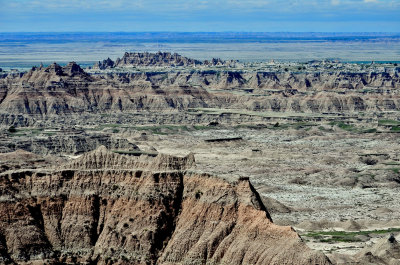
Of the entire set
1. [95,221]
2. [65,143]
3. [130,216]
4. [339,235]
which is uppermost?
[130,216]

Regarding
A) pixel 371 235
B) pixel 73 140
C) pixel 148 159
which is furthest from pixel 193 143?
pixel 148 159

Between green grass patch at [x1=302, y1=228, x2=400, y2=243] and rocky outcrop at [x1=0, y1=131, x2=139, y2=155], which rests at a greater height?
green grass patch at [x1=302, y1=228, x2=400, y2=243]

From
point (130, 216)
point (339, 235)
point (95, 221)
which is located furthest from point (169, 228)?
point (339, 235)

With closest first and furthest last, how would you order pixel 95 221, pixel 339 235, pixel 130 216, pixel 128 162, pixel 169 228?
pixel 169 228
pixel 130 216
pixel 95 221
pixel 128 162
pixel 339 235

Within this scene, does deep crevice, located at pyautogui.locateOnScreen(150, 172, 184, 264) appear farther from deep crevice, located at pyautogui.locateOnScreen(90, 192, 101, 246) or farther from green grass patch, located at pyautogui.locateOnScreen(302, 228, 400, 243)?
green grass patch, located at pyautogui.locateOnScreen(302, 228, 400, 243)

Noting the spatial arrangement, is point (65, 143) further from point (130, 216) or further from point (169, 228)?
point (169, 228)

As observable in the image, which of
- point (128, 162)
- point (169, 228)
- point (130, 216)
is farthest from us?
point (128, 162)

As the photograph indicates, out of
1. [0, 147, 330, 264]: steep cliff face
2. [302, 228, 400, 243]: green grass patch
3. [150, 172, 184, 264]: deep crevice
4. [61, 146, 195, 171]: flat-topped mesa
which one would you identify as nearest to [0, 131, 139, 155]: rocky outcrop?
[302, 228, 400, 243]: green grass patch

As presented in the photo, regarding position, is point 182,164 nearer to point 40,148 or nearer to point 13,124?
point 40,148

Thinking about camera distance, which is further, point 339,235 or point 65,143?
point 65,143

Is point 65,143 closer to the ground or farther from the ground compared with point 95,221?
closer to the ground
